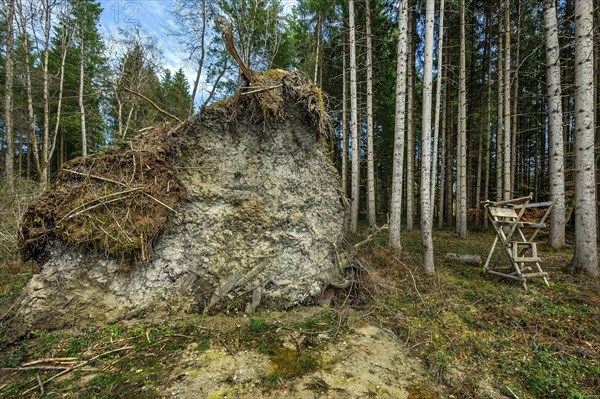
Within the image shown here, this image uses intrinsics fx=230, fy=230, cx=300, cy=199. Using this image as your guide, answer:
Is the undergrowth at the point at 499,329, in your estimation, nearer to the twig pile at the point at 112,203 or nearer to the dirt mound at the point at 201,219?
A: the dirt mound at the point at 201,219

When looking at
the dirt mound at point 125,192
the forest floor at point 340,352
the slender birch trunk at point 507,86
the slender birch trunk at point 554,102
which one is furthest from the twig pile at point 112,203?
the slender birch trunk at point 507,86

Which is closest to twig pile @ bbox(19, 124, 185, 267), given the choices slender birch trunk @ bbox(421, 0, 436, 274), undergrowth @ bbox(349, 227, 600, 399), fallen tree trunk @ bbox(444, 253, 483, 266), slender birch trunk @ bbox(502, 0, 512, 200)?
undergrowth @ bbox(349, 227, 600, 399)

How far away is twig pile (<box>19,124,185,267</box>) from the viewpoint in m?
3.14

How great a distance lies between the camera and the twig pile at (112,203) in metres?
3.14

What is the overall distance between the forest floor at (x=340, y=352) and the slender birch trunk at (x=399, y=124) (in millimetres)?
2898

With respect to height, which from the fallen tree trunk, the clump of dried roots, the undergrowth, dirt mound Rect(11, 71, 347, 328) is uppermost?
the clump of dried roots

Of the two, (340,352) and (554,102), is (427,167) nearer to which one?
(554,102)

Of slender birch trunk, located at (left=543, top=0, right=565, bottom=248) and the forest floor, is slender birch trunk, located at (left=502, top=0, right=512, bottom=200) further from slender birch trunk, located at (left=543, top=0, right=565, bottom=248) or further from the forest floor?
the forest floor

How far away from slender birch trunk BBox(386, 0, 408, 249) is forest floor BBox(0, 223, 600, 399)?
2.90 meters

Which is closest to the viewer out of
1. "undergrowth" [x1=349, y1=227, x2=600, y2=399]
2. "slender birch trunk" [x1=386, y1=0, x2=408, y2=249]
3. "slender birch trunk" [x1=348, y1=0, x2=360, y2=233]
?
"undergrowth" [x1=349, y1=227, x2=600, y2=399]

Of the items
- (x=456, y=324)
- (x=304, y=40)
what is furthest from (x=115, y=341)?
(x=304, y=40)

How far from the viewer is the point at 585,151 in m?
4.88

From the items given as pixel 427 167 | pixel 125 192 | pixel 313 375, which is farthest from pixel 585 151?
pixel 125 192

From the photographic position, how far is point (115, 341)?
9.26 feet
